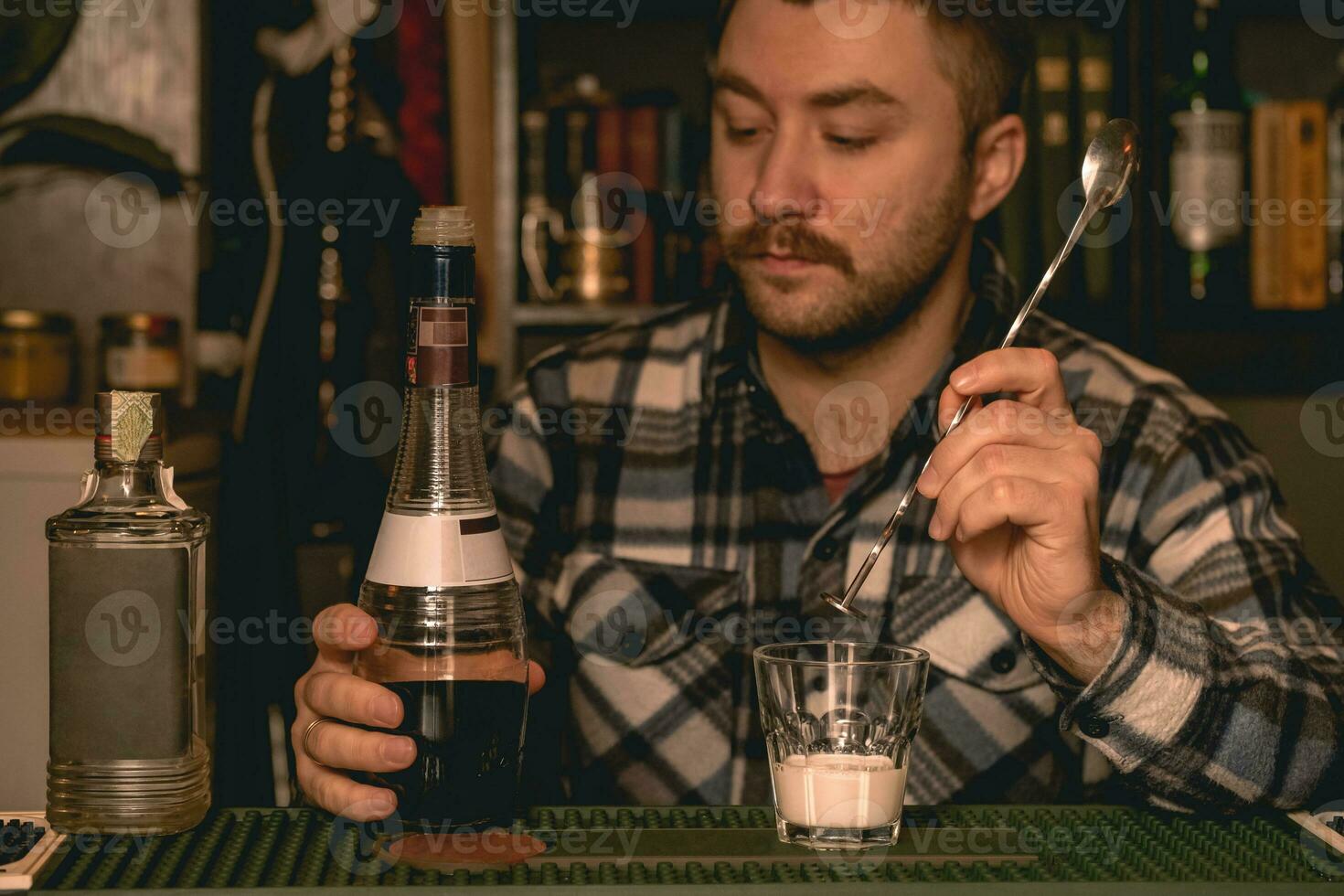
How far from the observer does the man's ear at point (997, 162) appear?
1.46 metres

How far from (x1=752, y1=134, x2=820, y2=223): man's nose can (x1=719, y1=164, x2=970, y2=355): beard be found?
14 millimetres

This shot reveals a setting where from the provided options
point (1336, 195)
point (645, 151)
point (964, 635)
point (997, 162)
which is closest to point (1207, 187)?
point (1336, 195)

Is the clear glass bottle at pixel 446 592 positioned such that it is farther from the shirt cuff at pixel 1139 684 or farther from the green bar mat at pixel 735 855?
the shirt cuff at pixel 1139 684

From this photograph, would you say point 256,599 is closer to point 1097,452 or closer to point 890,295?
point 890,295

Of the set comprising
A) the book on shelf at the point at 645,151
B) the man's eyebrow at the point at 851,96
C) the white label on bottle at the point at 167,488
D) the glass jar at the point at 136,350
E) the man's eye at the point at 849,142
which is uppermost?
the book on shelf at the point at 645,151

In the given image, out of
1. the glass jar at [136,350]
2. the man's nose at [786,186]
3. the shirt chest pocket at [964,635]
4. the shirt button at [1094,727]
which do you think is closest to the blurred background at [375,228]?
the glass jar at [136,350]

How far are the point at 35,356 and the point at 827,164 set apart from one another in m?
0.73

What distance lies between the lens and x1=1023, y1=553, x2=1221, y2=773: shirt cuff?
2.86 feet

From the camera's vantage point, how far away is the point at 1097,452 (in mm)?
872

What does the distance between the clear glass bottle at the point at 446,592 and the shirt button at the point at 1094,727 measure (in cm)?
38

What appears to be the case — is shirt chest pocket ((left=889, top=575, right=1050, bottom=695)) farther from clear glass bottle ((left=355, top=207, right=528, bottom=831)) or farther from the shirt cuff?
clear glass bottle ((left=355, top=207, right=528, bottom=831))

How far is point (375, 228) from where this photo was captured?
1.40 metres

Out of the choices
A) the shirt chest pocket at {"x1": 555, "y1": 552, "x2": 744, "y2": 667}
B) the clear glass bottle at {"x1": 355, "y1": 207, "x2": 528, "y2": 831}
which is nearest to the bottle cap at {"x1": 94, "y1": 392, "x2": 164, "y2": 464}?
the clear glass bottle at {"x1": 355, "y1": 207, "x2": 528, "y2": 831}

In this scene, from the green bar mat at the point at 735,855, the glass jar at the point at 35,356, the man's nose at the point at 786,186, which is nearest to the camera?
the green bar mat at the point at 735,855
